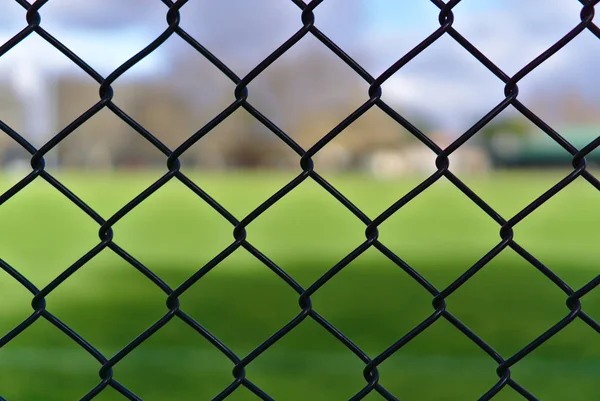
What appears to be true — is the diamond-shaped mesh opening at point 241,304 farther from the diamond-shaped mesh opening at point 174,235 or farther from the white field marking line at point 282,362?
the diamond-shaped mesh opening at point 174,235

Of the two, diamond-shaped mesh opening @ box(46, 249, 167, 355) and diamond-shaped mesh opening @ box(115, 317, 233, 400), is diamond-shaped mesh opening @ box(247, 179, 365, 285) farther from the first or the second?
diamond-shaped mesh opening @ box(115, 317, 233, 400)

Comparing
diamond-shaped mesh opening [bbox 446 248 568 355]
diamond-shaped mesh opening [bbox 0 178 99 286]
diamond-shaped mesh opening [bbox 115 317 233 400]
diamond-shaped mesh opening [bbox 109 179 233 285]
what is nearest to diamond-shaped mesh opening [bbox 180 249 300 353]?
diamond-shaped mesh opening [bbox 115 317 233 400]

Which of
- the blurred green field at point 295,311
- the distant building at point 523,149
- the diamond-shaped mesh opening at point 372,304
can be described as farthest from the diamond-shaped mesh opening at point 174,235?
the distant building at point 523,149

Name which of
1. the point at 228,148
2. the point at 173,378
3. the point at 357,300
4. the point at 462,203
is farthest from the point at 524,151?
the point at 173,378

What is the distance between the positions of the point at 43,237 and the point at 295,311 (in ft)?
20.2

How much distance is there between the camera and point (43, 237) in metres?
10.5

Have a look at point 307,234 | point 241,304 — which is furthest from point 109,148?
point 241,304

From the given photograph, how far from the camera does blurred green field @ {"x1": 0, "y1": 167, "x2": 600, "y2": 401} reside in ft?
12.7

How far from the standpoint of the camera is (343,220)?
13.2m

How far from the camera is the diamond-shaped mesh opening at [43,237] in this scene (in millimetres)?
8234

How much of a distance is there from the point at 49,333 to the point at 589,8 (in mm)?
4428

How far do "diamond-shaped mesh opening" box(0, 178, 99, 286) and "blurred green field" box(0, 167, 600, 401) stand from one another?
4 centimetres

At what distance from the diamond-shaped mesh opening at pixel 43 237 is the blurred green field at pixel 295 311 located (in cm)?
4

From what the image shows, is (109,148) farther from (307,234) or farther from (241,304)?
(241,304)
